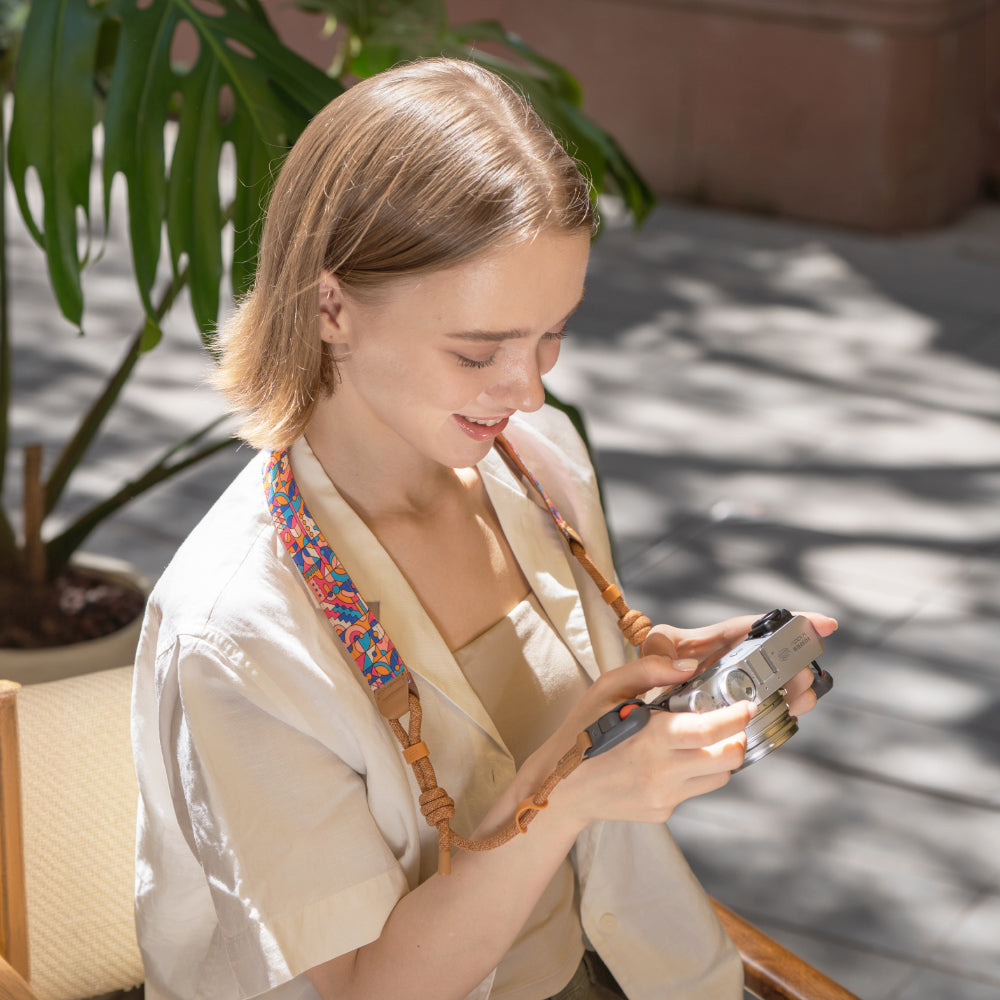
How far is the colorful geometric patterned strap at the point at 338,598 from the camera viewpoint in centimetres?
137

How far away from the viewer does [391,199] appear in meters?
1.30

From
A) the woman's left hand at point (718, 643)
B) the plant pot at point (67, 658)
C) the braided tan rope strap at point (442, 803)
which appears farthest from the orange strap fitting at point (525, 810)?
the plant pot at point (67, 658)

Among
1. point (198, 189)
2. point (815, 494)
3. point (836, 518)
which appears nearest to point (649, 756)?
point (198, 189)

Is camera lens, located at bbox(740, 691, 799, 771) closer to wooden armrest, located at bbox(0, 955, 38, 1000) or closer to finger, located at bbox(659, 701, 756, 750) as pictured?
finger, located at bbox(659, 701, 756, 750)

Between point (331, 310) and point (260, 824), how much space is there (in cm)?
46

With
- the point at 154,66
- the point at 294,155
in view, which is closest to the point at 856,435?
the point at 154,66

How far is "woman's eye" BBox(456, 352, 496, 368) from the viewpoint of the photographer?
1325mm

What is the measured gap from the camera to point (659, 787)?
1.24m

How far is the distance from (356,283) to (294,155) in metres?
0.15

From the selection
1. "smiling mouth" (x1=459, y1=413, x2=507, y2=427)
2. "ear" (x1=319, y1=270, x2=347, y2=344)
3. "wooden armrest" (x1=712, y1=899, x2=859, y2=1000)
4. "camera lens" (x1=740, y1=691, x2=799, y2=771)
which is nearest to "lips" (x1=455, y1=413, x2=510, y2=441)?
"smiling mouth" (x1=459, y1=413, x2=507, y2=427)

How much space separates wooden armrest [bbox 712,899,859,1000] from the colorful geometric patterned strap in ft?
1.79

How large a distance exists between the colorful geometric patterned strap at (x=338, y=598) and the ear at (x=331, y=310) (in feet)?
0.48

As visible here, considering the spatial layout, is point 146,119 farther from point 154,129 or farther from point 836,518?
point 836,518

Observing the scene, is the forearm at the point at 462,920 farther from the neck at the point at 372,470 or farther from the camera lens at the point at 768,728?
the neck at the point at 372,470
